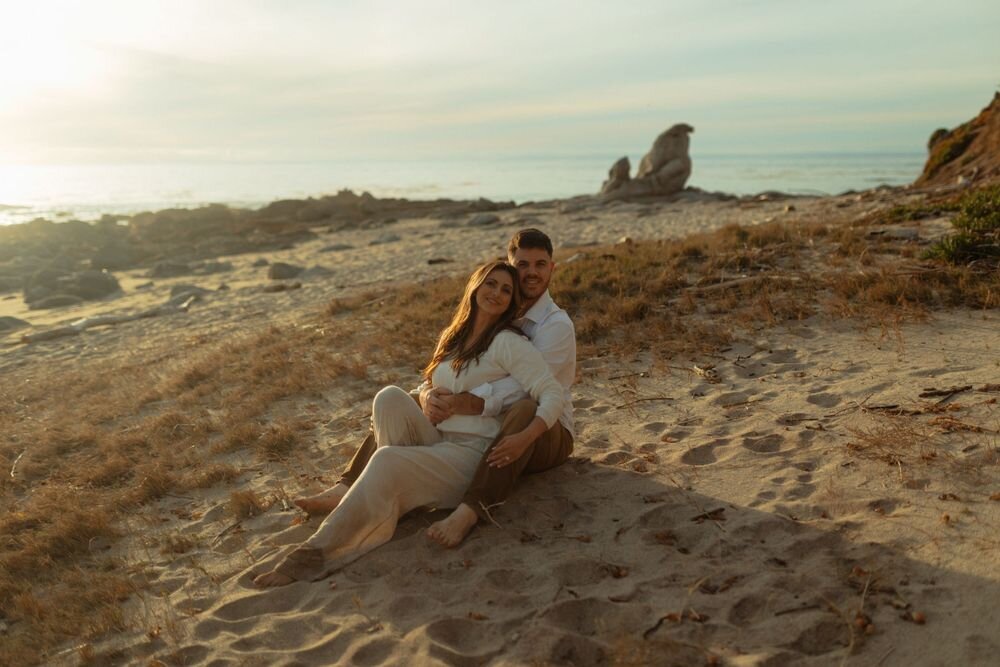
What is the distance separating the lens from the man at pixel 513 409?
4.20 metres

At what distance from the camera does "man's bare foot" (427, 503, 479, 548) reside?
4.08 metres

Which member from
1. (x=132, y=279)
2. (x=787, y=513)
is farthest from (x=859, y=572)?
(x=132, y=279)

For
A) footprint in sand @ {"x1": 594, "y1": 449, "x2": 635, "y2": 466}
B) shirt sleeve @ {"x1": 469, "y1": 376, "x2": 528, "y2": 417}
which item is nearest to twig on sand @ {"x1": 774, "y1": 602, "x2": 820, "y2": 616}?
shirt sleeve @ {"x1": 469, "y1": 376, "x2": 528, "y2": 417}

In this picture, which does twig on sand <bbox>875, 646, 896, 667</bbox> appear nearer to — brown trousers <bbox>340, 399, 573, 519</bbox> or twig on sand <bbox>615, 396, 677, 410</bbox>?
brown trousers <bbox>340, 399, 573, 519</bbox>

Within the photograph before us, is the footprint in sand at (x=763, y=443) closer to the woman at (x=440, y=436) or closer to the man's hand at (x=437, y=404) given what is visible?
the woman at (x=440, y=436)

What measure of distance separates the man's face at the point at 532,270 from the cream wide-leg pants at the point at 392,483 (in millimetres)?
943

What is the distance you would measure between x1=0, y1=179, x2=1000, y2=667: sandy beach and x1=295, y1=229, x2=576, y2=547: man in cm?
17

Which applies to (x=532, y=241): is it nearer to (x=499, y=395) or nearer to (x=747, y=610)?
(x=499, y=395)

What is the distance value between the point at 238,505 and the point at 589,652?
290 centimetres

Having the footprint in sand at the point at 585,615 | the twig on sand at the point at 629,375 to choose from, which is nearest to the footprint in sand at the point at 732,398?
the twig on sand at the point at 629,375

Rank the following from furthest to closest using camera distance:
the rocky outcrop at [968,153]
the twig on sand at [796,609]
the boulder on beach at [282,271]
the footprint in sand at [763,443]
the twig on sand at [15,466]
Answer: the boulder on beach at [282,271], the rocky outcrop at [968,153], the twig on sand at [15,466], the footprint in sand at [763,443], the twig on sand at [796,609]

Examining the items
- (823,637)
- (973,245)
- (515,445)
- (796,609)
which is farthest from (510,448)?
(973,245)

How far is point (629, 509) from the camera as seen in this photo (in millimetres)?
4336

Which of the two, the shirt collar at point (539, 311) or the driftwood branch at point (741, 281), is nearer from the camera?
the shirt collar at point (539, 311)
